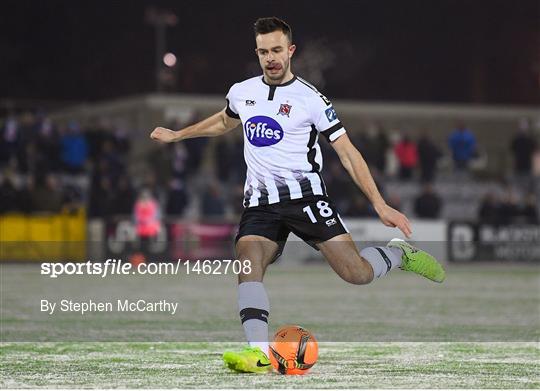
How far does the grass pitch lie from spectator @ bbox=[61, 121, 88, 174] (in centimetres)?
728

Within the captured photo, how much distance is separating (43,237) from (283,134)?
16111 millimetres

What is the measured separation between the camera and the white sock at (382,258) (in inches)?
320

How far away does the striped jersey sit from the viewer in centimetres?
773

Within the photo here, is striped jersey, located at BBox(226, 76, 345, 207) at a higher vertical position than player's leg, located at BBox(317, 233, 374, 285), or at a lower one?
higher

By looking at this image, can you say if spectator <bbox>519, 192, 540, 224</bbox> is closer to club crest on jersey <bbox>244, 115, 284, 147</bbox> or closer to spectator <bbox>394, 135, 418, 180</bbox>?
spectator <bbox>394, 135, 418, 180</bbox>

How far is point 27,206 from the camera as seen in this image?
23484 mm

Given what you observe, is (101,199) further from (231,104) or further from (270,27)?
(270,27)

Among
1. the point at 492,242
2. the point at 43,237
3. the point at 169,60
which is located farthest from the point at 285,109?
the point at 169,60

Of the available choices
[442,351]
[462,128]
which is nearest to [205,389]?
[442,351]

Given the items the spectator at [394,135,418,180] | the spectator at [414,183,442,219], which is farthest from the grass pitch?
the spectator at [394,135,418,180]

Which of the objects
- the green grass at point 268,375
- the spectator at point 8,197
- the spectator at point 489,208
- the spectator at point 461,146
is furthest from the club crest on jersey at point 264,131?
the spectator at point 461,146

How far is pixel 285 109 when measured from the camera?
7711 millimetres

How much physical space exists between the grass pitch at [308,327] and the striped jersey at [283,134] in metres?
1.18

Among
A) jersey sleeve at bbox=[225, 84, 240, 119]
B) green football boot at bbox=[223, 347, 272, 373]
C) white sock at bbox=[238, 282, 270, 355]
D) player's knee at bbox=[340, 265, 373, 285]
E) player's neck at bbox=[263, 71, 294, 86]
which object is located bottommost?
green football boot at bbox=[223, 347, 272, 373]
